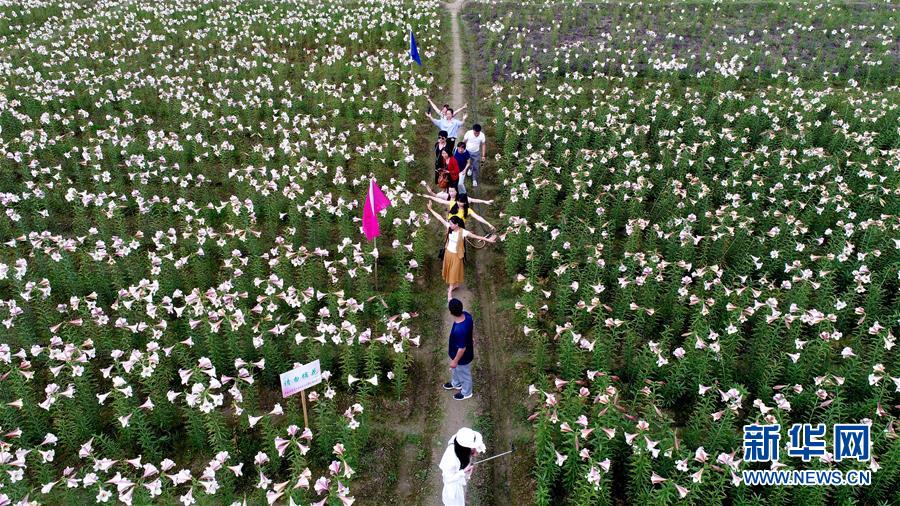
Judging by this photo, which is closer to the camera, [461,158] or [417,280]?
[417,280]

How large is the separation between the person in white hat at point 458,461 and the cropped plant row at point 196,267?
107 centimetres

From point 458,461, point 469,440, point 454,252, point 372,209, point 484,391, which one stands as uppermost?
point 372,209

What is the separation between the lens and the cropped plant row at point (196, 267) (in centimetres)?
659

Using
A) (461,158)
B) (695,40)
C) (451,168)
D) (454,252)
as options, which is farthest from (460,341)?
(695,40)

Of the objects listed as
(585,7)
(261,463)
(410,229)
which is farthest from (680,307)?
(585,7)

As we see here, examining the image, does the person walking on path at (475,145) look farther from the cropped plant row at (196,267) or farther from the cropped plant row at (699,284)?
the cropped plant row at (196,267)

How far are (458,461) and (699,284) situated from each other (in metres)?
5.34

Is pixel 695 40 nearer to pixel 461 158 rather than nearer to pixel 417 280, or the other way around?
pixel 461 158

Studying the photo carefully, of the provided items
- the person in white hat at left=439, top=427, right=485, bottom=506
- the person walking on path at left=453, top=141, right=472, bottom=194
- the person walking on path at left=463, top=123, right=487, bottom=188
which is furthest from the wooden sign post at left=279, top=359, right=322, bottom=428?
the person walking on path at left=463, top=123, right=487, bottom=188

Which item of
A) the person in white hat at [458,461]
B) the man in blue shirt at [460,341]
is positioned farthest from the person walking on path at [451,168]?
the person in white hat at [458,461]

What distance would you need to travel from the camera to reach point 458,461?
5.32m

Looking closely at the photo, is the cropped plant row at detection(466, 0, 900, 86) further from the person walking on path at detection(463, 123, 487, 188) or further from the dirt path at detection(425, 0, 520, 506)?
the dirt path at detection(425, 0, 520, 506)

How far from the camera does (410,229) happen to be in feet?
35.7

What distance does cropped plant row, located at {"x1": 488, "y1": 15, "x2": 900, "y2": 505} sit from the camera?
6.27 m
